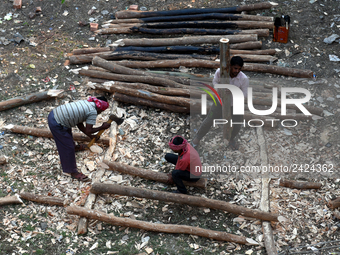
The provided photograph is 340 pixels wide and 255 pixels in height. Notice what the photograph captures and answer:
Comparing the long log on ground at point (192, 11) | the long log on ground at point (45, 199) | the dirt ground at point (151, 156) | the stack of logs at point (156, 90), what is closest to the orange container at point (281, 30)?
the dirt ground at point (151, 156)

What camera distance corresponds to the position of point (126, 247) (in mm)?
5672

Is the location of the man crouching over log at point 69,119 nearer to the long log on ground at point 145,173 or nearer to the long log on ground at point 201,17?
the long log on ground at point 145,173

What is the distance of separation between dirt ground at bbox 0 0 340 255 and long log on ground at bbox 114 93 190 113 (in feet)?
0.48

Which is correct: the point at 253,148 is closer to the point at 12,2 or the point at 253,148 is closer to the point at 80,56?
the point at 80,56

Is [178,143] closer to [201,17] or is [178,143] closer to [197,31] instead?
[197,31]

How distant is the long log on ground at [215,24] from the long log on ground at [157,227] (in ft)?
18.7

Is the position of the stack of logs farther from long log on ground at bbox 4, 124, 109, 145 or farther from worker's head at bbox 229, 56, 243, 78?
worker's head at bbox 229, 56, 243, 78

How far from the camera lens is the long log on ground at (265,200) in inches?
217

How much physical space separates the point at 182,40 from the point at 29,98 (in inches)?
155

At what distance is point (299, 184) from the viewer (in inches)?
249

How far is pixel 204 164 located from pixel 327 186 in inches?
87.3

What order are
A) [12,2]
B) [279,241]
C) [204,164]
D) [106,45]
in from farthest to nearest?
[12,2] < [106,45] < [204,164] < [279,241]

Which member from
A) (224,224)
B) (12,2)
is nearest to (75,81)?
(12,2)

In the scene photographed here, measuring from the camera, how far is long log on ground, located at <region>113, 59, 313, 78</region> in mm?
8164
